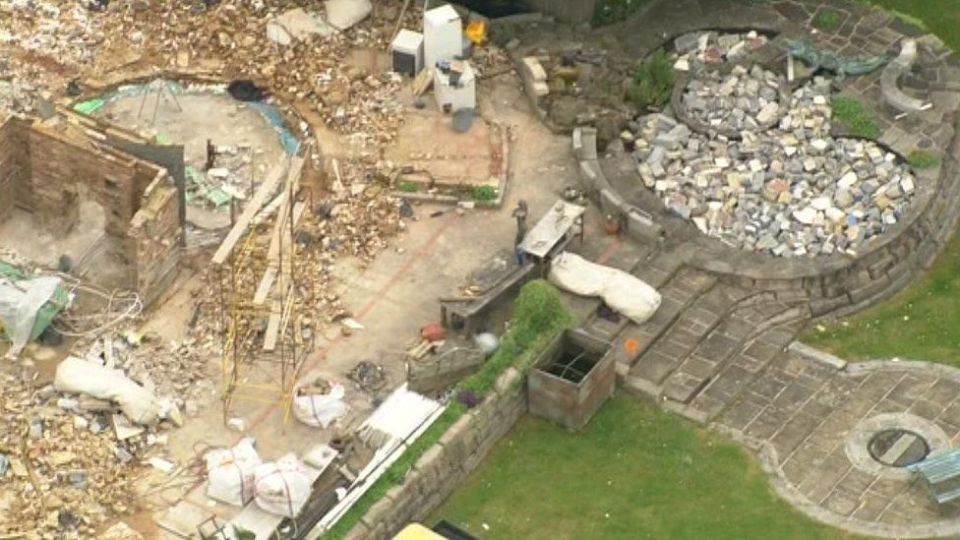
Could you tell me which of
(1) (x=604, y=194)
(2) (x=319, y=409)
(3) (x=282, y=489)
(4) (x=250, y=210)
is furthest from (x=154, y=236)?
(1) (x=604, y=194)

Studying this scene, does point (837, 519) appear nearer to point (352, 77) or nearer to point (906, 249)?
point (906, 249)

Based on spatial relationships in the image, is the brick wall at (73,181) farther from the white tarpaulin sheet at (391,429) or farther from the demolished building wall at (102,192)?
the white tarpaulin sheet at (391,429)

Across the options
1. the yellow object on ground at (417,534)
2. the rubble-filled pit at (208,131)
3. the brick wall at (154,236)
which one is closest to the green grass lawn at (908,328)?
the yellow object on ground at (417,534)

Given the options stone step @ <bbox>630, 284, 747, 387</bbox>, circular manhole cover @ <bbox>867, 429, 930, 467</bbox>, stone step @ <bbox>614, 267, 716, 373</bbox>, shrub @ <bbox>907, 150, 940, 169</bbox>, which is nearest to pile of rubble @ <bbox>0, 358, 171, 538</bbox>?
stone step @ <bbox>614, 267, 716, 373</bbox>

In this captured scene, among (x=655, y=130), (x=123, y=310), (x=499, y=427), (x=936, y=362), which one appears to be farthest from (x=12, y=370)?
(x=936, y=362)

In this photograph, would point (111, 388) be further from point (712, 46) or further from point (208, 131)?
point (712, 46)

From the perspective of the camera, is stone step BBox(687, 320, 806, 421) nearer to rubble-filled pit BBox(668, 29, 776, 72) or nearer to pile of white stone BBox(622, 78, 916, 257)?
pile of white stone BBox(622, 78, 916, 257)
